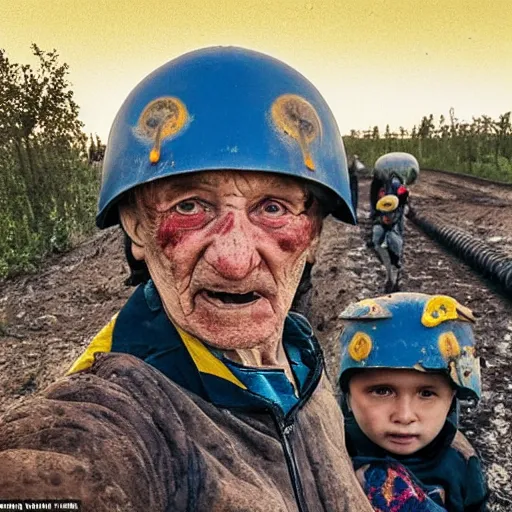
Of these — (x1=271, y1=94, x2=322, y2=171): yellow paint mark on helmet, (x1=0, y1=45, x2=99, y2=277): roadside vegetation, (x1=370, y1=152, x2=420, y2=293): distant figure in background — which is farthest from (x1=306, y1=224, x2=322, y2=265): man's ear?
(x1=0, y1=45, x2=99, y2=277): roadside vegetation

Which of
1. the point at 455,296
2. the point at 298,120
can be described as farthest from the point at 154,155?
the point at 455,296

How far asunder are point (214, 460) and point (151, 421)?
145mm

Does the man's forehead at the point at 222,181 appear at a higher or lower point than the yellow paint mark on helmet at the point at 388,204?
higher

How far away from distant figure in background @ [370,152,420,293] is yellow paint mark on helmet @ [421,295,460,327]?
5.12 m

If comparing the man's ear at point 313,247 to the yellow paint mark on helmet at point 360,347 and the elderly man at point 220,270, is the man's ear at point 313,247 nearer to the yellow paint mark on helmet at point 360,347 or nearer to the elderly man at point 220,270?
the elderly man at point 220,270

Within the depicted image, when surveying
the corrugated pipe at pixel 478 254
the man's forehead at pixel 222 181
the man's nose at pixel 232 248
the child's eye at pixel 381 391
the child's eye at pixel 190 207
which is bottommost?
the corrugated pipe at pixel 478 254

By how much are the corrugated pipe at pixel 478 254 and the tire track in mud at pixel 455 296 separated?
12 centimetres

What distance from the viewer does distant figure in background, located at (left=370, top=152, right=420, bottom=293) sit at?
26.6 feet

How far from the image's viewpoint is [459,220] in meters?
14.8

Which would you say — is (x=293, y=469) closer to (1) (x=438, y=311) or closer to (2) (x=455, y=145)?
(1) (x=438, y=311)

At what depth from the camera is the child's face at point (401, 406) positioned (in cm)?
278

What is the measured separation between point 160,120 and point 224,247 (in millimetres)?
293

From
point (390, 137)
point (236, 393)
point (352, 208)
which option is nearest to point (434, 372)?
point (352, 208)

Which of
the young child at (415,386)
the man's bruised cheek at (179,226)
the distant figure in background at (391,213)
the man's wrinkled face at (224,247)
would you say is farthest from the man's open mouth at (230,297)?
the distant figure in background at (391,213)
